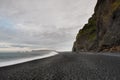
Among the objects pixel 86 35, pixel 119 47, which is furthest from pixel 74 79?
pixel 86 35

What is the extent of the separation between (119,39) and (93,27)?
70702 mm

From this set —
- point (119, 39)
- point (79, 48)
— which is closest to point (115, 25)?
point (119, 39)

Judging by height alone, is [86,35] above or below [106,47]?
above

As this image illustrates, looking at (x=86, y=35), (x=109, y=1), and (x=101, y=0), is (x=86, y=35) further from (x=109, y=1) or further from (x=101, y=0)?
(x=109, y=1)

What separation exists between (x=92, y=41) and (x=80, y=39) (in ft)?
88.6

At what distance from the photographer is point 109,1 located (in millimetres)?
88062

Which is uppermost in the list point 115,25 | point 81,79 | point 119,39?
point 115,25

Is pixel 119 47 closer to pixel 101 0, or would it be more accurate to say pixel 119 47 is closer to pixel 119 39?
pixel 119 39

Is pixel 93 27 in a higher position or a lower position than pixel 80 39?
higher

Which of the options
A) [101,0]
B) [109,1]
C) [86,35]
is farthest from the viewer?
[86,35]

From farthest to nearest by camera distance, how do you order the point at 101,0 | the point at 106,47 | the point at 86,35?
the point at 86,35 → the point at 101,0 → the point at 106,47

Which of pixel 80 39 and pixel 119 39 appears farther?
pixel 80 39

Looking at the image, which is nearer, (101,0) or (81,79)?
(81,79)

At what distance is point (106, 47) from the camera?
7606 cm
